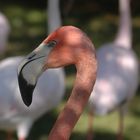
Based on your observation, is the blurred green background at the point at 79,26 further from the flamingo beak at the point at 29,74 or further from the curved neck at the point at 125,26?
the flamingo beak at the point at 29,74

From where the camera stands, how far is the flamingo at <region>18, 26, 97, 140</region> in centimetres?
253

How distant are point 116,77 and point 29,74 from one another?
8.21 ft

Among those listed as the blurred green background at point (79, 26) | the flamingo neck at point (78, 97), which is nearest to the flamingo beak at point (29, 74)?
the flamingo neck at point (78, 97)

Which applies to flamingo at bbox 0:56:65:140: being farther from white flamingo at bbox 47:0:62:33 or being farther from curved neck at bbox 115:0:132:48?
Answer: curved neck at bbox 115:0:132:48

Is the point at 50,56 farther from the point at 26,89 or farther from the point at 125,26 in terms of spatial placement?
the point at 125,26

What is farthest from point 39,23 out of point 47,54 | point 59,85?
point 47,54

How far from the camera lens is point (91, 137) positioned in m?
5.30

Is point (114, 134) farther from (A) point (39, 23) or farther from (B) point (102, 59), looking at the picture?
(A) point (39, 23)

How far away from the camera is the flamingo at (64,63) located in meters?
2.53

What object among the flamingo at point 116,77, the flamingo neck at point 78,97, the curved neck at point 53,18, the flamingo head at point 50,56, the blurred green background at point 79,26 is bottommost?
the blurred green background at point 79,26

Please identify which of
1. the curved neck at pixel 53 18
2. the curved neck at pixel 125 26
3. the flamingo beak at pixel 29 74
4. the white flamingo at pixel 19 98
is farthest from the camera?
the curved neck at pixel 125 26

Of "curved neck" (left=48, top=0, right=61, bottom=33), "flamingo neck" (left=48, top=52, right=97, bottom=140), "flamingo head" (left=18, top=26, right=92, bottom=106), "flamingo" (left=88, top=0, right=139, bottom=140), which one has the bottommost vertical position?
"flamingo" (left=88, top=0, right=139, bottom=140)

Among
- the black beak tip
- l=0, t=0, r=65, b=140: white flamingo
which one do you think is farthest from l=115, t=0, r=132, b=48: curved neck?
the black beak tip

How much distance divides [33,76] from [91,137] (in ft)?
9.40
